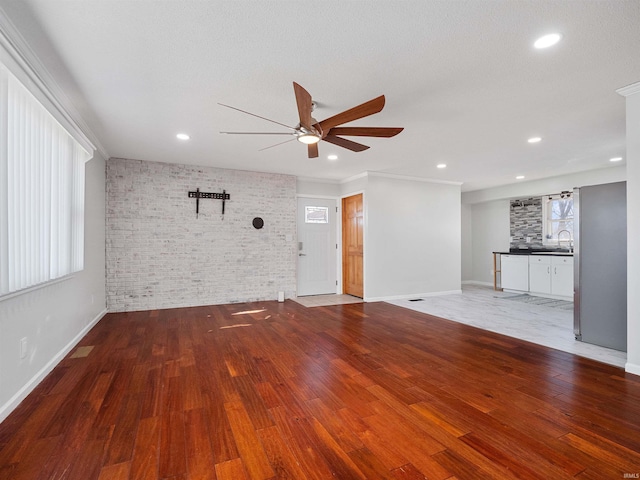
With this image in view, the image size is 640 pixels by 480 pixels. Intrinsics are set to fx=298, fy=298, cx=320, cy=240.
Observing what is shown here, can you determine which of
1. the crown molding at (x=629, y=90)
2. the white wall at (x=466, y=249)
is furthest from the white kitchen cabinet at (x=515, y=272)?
the crown molding at (x=629, y=90)

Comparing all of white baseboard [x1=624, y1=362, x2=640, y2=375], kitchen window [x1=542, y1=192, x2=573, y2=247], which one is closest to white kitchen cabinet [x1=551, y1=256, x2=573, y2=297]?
kitchen window [x1=542, y1=192, x2=573, y2=247]

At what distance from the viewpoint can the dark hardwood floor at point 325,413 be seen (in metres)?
1.58

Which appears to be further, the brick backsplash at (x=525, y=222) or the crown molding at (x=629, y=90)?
the brick backsplash at (x=525, y=222)

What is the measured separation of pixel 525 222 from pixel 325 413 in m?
7.53

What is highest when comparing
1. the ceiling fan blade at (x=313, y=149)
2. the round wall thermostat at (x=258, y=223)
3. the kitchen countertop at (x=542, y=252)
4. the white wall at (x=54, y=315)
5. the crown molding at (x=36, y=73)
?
the crown molding at (x=36, y=73)

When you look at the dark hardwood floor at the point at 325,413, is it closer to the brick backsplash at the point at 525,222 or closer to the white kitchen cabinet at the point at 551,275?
the white kitchen cabinet at the point at 551,275

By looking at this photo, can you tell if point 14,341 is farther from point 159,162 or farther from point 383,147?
point 383,147

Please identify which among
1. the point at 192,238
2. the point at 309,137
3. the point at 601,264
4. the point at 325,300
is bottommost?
the point at 325,300

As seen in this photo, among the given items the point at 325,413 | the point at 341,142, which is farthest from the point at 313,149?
the point at 325,413

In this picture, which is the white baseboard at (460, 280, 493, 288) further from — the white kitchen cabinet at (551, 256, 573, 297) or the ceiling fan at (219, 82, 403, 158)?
the ceiling fan at (219, 82, 403, 158)

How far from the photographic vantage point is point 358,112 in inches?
95.0

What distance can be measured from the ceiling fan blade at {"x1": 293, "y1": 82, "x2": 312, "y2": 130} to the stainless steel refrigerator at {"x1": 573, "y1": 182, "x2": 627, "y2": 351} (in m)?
3.46

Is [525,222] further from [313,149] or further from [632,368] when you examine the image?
[313,149]

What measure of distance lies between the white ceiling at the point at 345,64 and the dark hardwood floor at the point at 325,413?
8.50ft
